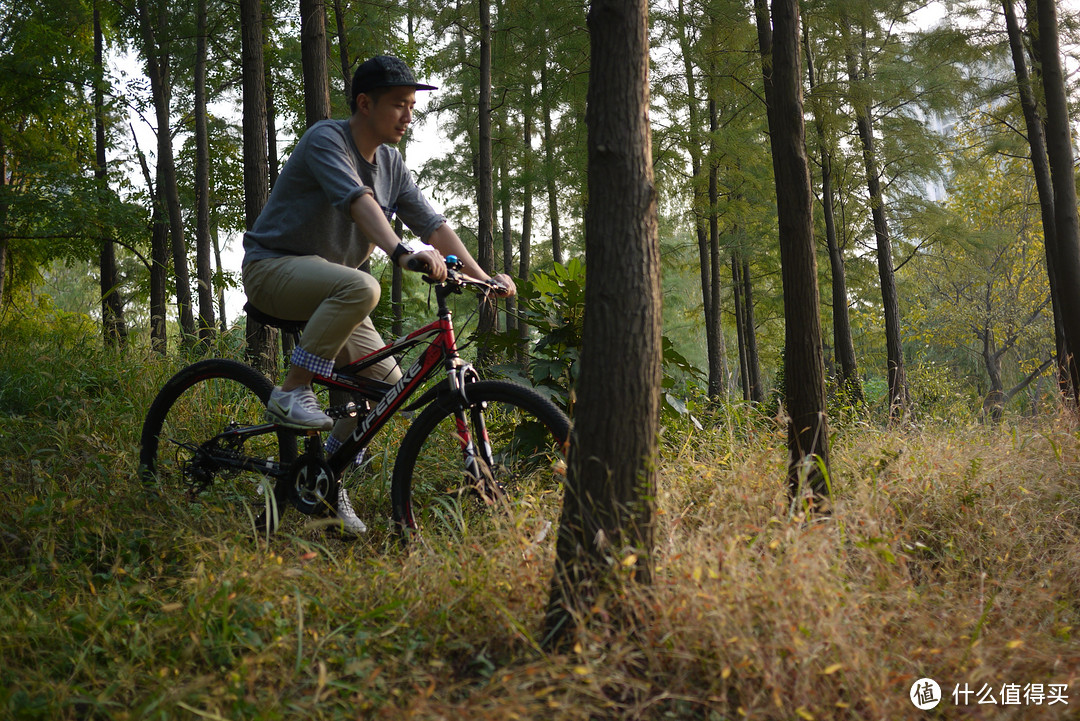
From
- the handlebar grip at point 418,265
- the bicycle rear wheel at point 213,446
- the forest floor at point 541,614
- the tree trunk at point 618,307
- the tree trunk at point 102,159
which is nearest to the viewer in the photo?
the forest floor at point 541,614

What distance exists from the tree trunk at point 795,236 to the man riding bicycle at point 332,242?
1510 mm

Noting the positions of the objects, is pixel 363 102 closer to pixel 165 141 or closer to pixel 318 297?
pixel 318 297

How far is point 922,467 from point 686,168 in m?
10.7

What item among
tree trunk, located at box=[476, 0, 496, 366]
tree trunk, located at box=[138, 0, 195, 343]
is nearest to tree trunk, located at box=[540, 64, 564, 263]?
tree trunk, located at box=[476, 0, 496, 366]

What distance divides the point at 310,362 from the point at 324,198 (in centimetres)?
75

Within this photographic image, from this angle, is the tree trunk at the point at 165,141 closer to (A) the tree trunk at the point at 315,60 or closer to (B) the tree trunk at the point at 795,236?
(A) the tree trunk at the point at 315,60

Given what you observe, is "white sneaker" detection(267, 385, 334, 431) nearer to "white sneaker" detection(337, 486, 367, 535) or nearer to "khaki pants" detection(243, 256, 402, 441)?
"khaki pants" detection(243, 256, 402, 441)

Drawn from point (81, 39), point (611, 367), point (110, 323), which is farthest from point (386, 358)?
point (81, 39)

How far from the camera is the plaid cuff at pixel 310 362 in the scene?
132 inches

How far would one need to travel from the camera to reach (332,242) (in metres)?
3.53

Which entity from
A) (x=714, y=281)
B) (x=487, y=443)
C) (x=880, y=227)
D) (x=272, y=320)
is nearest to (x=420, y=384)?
(x=487, y=443)

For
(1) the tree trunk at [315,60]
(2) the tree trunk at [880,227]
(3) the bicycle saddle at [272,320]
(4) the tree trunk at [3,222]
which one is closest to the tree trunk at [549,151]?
(2) the tree trunk at [880,227]

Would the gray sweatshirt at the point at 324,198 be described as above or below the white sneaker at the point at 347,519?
above

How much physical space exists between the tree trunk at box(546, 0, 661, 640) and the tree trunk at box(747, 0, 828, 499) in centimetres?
152
